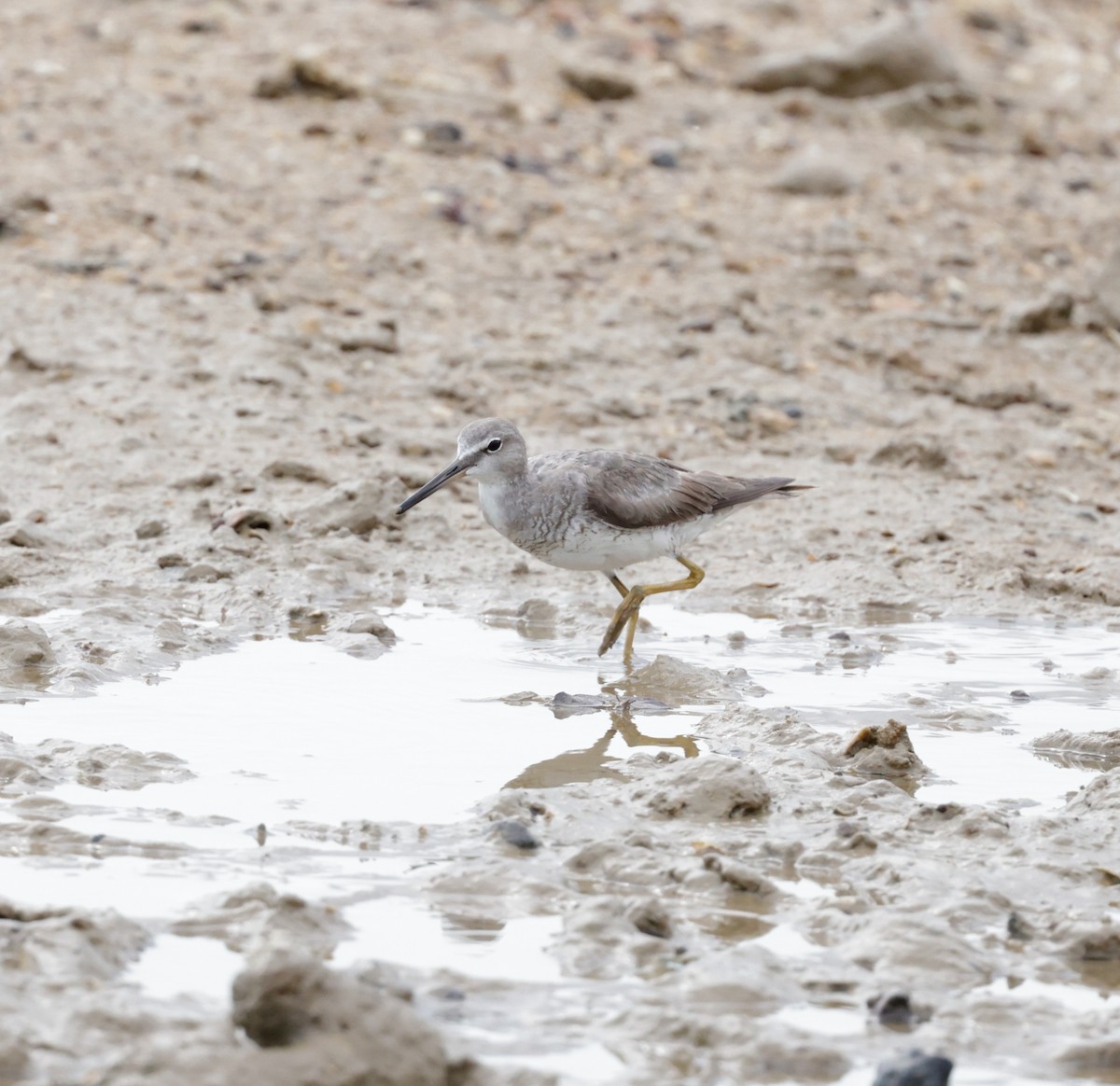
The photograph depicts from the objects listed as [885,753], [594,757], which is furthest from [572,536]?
[885,753]

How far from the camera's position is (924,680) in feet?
24.7

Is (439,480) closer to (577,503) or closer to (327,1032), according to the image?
(577,503)

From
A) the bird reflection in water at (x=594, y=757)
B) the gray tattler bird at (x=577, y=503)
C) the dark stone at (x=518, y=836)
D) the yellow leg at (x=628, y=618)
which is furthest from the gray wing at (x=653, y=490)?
the dark stone at (x=518, y=836)

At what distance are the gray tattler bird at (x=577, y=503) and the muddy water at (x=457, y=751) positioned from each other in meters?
0.45

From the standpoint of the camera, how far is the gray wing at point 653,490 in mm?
7738

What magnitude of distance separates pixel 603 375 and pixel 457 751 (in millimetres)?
5048

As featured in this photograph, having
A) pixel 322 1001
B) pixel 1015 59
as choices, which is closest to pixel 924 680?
pixel 322 1001

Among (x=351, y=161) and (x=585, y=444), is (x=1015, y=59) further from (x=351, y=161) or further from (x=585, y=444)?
(x=585, y=444)

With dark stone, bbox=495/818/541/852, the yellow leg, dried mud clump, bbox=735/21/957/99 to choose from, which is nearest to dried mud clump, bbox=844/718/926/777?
dark stone, bbox=495/818/541/852

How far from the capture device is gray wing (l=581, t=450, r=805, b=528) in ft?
25.4

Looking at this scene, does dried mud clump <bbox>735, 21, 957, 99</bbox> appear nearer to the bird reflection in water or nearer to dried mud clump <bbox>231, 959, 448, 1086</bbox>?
the bird reflection in water

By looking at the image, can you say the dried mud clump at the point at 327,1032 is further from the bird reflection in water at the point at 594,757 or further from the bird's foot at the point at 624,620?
the bird's foot at the point at 624,620

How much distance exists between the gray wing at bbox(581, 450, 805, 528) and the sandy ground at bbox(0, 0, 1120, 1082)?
2.16 ft

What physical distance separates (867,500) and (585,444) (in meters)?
1.64
